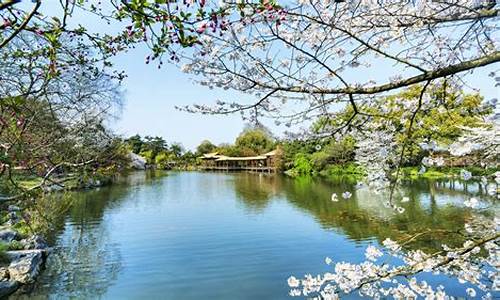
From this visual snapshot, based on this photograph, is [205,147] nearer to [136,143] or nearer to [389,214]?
[136,143]

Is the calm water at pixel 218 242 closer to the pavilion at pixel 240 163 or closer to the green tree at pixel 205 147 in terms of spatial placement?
the pavilion at pixel 240 163

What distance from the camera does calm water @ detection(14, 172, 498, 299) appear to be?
5.34m

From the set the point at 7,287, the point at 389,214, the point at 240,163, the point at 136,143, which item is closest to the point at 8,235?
the point at 7,287

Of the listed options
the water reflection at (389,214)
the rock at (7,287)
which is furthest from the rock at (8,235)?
the water reflection at (389,214)

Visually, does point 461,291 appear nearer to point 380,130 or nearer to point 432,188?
point 380,130

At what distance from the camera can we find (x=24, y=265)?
557 cm

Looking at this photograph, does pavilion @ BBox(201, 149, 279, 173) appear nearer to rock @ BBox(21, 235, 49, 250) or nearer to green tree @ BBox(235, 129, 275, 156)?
green tree @ BBox(235, 129, 275, 156)

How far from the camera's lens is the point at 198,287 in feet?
17.4

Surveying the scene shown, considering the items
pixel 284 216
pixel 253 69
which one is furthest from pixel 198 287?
pixel 284 216

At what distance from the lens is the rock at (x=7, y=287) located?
4919mm

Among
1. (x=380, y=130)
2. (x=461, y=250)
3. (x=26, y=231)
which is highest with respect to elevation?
(x=380, y=130)

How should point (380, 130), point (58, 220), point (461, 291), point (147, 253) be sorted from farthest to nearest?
1. point (58, 220)
2. point (147, 253)
3. point (461, 291)
4. point (380, 130)

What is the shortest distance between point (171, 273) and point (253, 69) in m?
4.84

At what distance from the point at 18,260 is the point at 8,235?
4.72 feet
